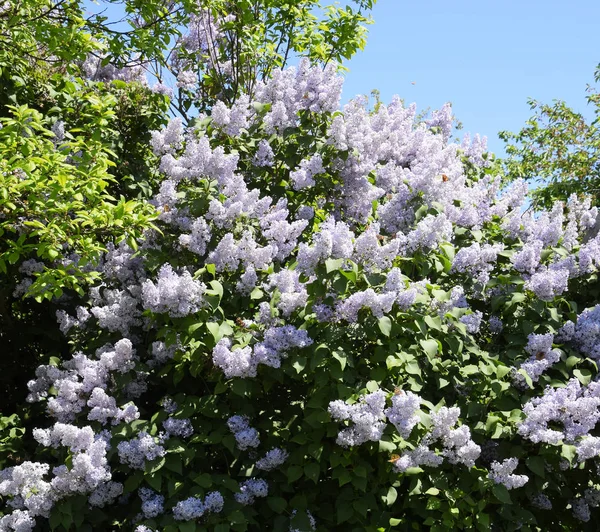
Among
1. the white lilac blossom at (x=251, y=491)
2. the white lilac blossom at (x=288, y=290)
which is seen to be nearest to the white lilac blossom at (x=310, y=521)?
the white lilac blossom at (x=251, y=491)

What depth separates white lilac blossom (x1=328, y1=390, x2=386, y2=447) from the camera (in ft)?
11.8

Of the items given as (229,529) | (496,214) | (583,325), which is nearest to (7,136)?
(229,529)

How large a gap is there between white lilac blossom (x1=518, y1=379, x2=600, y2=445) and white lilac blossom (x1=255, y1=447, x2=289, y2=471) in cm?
131

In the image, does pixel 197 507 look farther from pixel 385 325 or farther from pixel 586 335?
pixel 586 335

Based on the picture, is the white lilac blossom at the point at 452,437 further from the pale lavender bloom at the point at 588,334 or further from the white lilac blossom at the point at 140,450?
the white lilac blossom at the point at 140,450

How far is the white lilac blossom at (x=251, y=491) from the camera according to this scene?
13.1ft

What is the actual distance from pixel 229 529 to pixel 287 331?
1.08m

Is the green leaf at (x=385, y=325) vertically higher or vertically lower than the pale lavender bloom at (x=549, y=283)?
lower

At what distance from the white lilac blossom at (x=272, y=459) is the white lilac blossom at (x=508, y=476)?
1151mm

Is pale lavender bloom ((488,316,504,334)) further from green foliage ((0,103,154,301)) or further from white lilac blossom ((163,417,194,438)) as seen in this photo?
green foliage ((0,103,154,301))

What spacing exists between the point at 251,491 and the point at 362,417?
869 millimetres

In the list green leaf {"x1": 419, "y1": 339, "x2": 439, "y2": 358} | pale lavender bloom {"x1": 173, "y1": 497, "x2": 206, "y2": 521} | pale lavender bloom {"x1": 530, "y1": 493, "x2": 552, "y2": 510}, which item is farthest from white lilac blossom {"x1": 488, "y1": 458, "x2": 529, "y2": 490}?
pale lavender bloom {"x1": 173, "y1": 497, "x2": 206, "y2": 521}

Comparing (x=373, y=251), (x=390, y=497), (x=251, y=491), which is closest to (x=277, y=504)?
(x=251, y=491)

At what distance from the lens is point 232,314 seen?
4.32 metres
